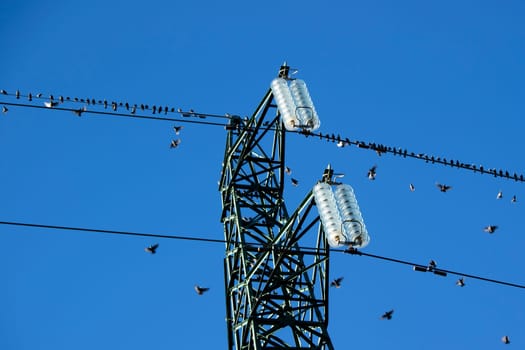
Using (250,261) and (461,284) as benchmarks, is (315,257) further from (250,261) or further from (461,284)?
(461,284)

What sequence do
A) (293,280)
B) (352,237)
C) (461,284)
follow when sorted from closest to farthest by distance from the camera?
(352,237), (293,280), (461,284)

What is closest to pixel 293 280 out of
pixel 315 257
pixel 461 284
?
pixel 315 257

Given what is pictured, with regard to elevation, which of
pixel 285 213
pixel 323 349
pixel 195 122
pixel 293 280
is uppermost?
pixel 195 122

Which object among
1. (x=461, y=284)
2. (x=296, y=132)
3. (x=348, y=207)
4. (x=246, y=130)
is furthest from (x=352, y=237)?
(x=461, y=284)

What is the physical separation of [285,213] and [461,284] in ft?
26.2

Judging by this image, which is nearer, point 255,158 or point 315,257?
point 315,257

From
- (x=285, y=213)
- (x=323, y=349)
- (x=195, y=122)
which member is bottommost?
(x=323, y=349)

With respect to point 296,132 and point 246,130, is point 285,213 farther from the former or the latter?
point 296,132

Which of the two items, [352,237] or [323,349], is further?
[323,349]

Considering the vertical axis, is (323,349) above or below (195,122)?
below

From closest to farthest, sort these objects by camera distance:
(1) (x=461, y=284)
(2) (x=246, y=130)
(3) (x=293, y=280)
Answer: (3) (x=293, y=280), (2) (x=246, y=130), (1) (x=461, y=284)

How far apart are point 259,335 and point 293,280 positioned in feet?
4.70

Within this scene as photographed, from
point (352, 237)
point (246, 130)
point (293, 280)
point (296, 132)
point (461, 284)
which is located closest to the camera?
point (352, 237)

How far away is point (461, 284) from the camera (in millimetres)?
30031
